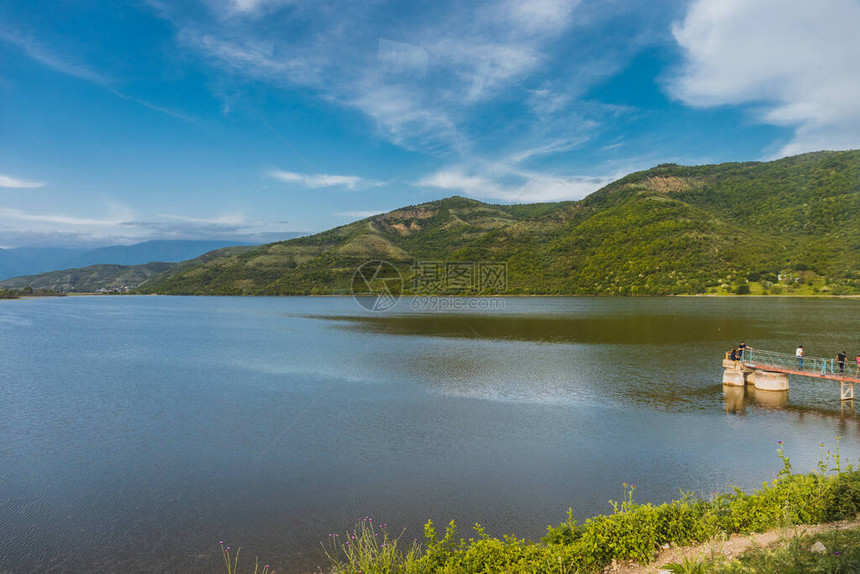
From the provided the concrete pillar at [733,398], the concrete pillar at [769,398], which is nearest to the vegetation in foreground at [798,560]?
the concrete pillar at [733,398]

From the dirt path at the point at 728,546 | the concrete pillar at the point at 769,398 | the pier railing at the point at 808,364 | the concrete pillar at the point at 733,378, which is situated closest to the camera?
the dirt path at the point at 728,546

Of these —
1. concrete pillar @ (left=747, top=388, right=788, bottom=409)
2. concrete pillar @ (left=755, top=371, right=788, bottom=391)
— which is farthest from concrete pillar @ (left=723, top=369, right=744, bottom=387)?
concrete pillar @ (left=755, top=371, right=788, bottom=391)

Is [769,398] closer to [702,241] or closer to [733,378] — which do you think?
[733,378]

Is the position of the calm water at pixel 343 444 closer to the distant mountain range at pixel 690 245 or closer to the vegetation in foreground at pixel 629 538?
the vegetation in foreground at pixel 629 538

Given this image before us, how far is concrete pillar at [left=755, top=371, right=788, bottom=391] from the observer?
82.8 feet

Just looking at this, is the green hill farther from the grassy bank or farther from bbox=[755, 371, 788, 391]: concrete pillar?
the grassy bank

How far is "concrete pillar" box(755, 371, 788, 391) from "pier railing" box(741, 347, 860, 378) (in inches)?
24.4

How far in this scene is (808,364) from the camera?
3105 cm

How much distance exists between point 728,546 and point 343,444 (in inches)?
504

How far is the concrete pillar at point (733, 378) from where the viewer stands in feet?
86.4

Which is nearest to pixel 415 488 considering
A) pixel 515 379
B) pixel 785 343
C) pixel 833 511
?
pixel 833 511

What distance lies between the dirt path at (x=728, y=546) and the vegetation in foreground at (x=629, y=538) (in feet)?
0.46

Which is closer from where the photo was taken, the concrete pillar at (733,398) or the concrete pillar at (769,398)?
the concrete pillar at (733,398)

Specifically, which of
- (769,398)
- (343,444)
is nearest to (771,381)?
(769,398)
